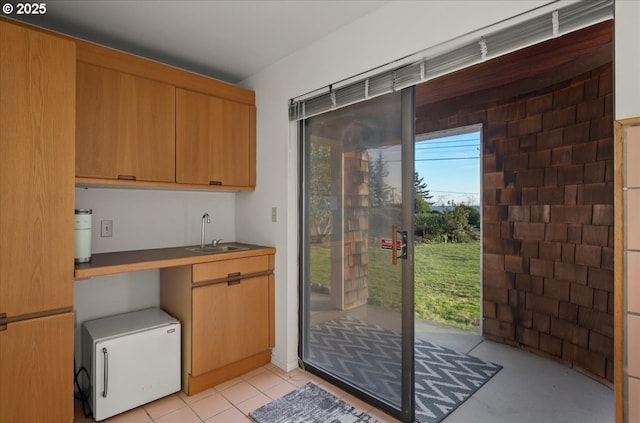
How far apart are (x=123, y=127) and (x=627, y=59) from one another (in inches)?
104

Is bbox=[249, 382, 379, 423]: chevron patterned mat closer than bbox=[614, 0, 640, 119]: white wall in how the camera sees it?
No

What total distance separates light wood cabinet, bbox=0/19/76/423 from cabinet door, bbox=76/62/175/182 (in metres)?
0.34

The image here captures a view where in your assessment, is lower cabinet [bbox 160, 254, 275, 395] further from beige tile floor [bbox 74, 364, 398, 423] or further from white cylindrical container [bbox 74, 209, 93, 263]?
white cylindrical container [bbox 74, 209, 93, 263]

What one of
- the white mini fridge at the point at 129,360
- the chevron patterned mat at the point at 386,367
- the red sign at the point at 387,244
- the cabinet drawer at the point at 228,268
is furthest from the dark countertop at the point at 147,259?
the red sign at the point at 387,244

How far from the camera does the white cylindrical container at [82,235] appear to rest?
1980mm

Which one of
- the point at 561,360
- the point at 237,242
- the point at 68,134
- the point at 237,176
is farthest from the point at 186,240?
the point at 561,360

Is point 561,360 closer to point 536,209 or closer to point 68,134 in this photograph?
point 536,209

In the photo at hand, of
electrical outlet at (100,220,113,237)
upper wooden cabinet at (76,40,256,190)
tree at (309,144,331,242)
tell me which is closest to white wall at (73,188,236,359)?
electrical outlet at (100,220,113,237)

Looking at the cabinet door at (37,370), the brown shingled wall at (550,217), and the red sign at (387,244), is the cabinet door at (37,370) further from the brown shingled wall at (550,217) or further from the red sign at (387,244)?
the brown shingled wall at (550,217)

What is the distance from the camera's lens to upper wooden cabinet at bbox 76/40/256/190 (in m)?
2.11

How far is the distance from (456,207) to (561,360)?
1659mm

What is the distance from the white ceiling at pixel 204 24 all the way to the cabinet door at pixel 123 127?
305 mm

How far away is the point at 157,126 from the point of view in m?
2.38

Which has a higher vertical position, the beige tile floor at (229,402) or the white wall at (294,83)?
the white wall at (294,83)
